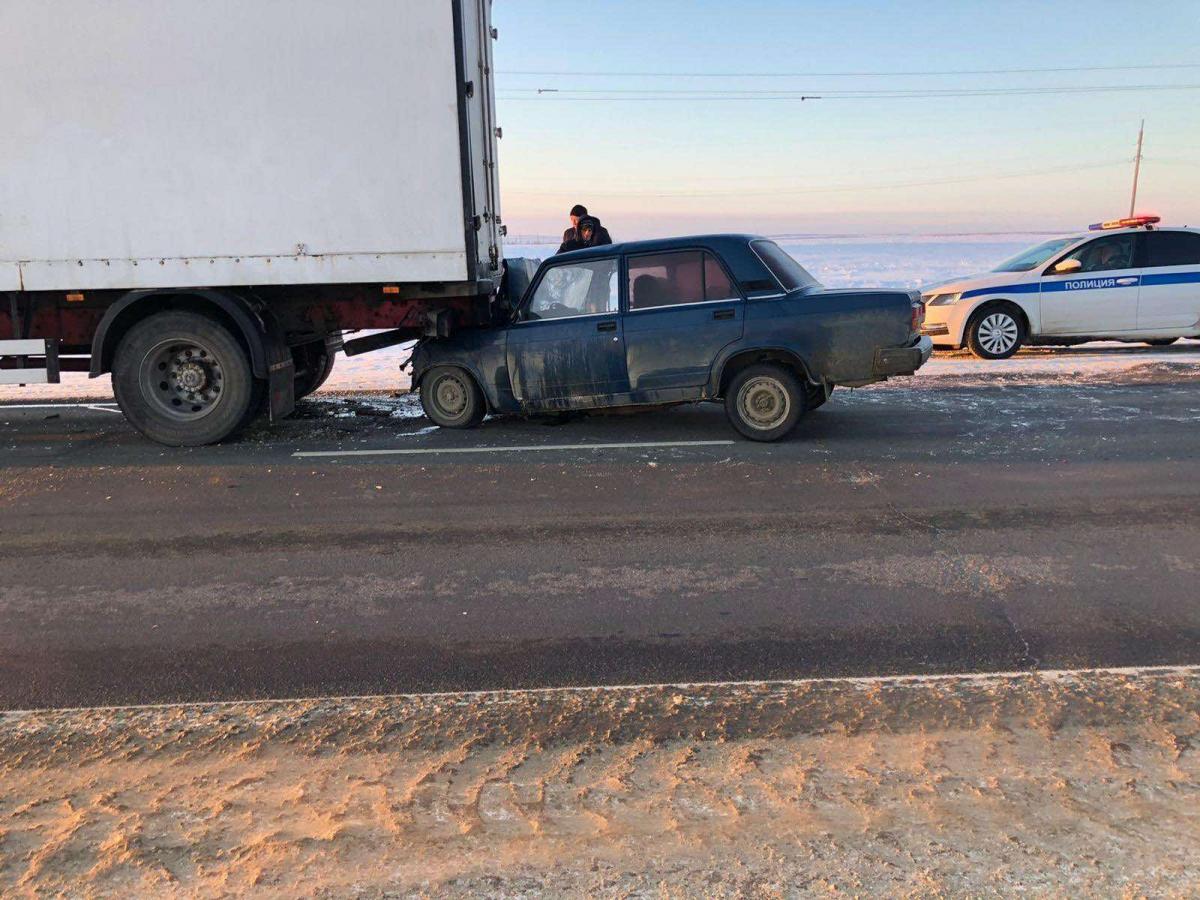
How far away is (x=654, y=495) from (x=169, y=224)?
15.8ft

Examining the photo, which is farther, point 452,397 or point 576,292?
point 452,397

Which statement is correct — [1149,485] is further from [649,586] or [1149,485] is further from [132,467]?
[132,467]

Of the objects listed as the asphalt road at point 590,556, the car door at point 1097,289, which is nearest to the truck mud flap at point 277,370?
the asphalt road at point 590,556

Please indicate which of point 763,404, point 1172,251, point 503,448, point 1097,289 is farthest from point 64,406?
point 1172,251

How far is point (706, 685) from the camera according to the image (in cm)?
359

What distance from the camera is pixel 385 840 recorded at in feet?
8.56

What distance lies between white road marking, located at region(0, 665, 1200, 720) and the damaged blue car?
435 cm

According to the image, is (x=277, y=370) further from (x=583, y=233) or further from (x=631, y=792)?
(x=631, y=792)

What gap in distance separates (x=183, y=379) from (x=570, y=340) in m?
3.48

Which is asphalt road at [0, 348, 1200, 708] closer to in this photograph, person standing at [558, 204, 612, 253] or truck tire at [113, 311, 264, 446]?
truck tire at [113, 311, 264, 446]

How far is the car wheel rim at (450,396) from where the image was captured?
8.93 m

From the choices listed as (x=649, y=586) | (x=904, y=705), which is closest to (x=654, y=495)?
(x=649, y=586)

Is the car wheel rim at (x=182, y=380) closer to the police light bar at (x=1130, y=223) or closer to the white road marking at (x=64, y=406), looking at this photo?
the white road marking at (x=64, y=406)

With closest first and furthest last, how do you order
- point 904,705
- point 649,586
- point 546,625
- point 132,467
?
point 904,705 → point 546,625 → point 649,586 → point 132,467
